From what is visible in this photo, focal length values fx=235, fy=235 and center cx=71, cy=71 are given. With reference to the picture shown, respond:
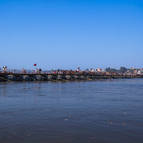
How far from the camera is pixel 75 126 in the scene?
1163cm

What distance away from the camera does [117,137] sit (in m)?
9.96

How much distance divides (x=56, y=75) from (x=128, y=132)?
7260 centimetres

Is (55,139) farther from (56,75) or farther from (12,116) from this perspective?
(56,75)

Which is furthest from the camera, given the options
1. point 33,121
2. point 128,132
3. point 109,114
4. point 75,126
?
point 109,114

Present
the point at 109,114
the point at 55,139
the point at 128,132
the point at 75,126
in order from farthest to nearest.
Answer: the point at 109,114, the point at 75,126, the point at 128,132, the point at 55,139

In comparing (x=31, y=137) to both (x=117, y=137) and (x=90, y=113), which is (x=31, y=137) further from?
(x=90, y=113)

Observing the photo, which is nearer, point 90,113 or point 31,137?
point 31,137

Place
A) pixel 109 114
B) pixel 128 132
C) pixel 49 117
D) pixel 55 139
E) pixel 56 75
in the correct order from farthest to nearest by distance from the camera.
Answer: pixel 56 75
pixel 109 114
pixel 49 117
pixel 128 132
pixel 55 139

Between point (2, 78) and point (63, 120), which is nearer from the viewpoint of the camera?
point (63, 120)

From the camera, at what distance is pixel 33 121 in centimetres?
1270

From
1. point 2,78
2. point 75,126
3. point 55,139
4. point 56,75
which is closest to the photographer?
point 55,139

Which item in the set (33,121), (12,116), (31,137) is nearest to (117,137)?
(31,137)

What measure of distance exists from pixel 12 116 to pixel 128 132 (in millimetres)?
6974

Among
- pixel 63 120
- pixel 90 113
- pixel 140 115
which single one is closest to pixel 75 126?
pixel 63 120
